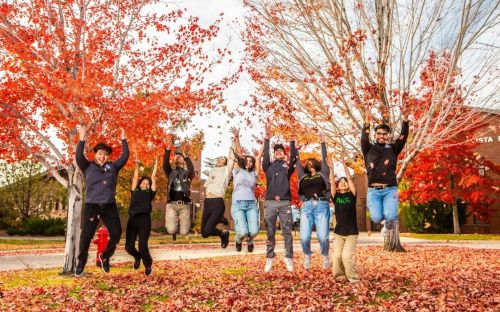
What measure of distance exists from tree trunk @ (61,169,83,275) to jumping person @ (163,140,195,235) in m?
2.28

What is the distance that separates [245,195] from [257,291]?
2.17 m

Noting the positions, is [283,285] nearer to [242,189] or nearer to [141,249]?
[242,189]

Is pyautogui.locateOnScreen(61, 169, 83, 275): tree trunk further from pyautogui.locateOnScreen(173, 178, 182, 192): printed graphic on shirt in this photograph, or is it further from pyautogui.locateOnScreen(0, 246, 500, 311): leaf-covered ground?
pyautogui.locateOnScreen(173, 178, 182, 192): printed graphic on shirt

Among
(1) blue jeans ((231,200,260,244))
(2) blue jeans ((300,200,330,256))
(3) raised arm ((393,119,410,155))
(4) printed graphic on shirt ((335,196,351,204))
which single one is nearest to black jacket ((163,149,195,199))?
(1) blue jeans ((231,200,260,244))

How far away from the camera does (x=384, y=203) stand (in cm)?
833

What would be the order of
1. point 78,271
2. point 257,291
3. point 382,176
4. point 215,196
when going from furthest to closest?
1. point 215,196
2. point 78,271
3. point 382,176
4. point 257,291

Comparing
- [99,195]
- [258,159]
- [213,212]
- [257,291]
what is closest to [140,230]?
[99,195]

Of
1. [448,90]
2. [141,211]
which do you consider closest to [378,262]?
Answer: [448,90]

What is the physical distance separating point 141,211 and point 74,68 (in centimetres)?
537

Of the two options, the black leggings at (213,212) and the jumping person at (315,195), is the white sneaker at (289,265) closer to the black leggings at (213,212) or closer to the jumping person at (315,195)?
the jumping person at (315,195)

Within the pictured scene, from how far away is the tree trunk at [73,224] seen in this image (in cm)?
1058

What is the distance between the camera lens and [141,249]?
912 centimetres

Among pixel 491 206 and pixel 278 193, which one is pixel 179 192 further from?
pixel 491 206

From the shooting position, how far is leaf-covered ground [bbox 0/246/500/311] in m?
6.95
